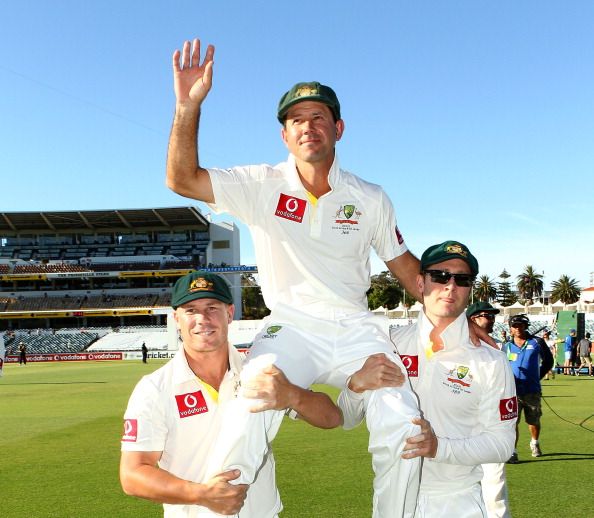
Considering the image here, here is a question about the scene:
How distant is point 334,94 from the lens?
3016 millimetres

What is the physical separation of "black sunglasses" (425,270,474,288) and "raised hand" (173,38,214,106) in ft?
4.62

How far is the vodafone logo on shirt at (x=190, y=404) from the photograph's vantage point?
8.78 ft

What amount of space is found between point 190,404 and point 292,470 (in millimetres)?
4594

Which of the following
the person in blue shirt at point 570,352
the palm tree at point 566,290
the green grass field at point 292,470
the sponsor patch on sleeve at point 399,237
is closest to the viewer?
the sponsor patch on sleeve at point 399,237

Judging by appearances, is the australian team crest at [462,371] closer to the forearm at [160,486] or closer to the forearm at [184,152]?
the forearm at [160,486]

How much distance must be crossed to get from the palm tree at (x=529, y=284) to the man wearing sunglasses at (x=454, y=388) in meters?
108

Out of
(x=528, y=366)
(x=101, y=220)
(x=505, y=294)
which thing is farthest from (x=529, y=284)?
(x=528, y=366)

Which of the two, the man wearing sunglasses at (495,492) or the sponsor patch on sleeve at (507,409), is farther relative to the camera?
the man wearing sunglasses at (495,492)

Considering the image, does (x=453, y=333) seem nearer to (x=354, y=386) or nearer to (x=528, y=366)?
(x=354, y=386)

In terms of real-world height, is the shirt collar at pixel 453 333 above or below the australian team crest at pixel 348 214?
below

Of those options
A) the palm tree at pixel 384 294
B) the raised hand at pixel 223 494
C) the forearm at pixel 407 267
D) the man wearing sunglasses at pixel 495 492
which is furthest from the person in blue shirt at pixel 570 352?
the palm tree at pixel 384 294

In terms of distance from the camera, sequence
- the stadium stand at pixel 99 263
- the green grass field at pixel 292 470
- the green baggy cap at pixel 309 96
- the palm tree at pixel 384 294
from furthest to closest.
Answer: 1. the palm tree at pixel 384 294
2. the stadium stand at pixel 99 263
3. the green grass field at pixel 292 470
4. the green baggy cap at pixel 309 96

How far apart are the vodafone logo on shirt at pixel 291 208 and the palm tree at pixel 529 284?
108 m

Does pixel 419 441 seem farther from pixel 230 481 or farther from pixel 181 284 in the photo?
pixel 181 284
